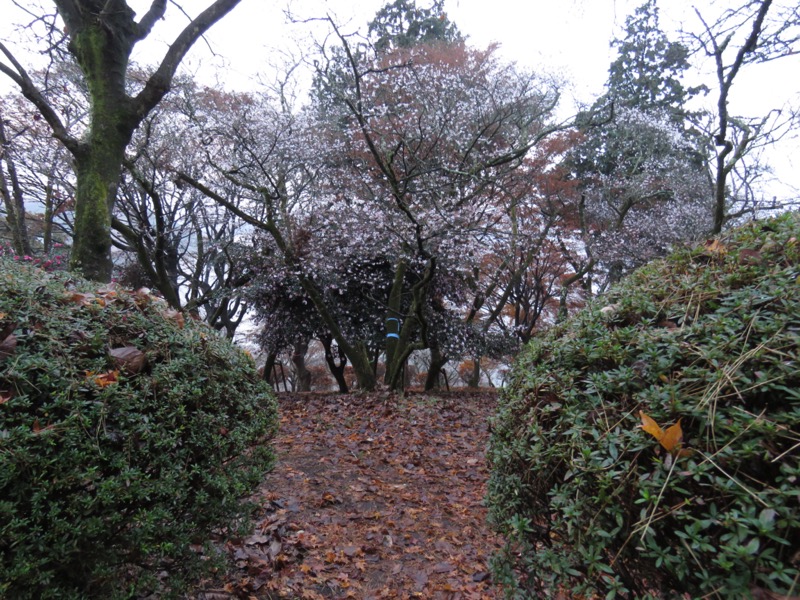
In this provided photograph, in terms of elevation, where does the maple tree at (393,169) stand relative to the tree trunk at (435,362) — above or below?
above

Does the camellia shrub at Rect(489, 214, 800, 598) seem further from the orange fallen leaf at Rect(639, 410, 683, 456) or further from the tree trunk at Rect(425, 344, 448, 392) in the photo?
the tree trunk at Rect(425, 344, 448, 392)

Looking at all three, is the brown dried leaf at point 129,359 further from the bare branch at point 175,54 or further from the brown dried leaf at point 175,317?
the bare branch at point 175,54

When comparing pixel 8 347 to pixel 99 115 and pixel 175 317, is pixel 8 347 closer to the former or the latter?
pixel 175 317

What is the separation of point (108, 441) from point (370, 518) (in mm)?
2604

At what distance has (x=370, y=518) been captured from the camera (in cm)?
371

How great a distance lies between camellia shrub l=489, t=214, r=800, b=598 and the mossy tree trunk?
165 inches

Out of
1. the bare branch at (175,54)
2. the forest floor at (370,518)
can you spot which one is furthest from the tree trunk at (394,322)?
the bare branch at (175,54)

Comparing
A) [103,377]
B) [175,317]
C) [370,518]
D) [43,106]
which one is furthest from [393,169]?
[103,377]

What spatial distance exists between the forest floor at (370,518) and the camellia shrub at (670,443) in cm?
64

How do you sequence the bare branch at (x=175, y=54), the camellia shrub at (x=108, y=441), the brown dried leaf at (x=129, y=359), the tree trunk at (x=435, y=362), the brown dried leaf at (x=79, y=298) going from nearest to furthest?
the camellia shrub at (x=108, y=441) < the brown dried leaf at (x=129, y=359) < the brown dried leaf at (x=79, y=298) < the bare branch at (x=175, y=54) < the tree trunk at (x=435, y=362)

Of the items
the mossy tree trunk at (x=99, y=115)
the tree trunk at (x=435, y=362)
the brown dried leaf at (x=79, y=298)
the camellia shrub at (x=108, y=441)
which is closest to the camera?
the camellia shrub at (x=108, y=441)

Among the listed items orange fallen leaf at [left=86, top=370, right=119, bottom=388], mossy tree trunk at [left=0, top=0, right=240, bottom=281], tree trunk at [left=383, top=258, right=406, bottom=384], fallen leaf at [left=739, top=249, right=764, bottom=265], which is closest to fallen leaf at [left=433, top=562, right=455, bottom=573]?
orange fallen leaf at [left=86, top=370, right=119, bottom=388]

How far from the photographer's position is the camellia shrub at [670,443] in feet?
3.10

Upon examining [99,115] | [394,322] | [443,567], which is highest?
[99,115]
